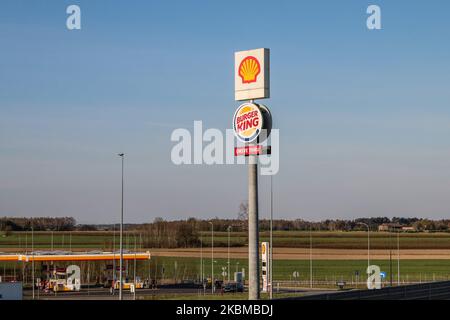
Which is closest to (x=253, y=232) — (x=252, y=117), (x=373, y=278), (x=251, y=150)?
(x=251, y=150)

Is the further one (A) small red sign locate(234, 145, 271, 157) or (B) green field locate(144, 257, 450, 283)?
(B) green field locate(144, 257, 450, 283)

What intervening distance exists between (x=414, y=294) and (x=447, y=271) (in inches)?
3486

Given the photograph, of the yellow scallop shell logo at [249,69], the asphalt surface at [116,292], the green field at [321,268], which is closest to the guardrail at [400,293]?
the yellow scallop shell logo at [249,69]

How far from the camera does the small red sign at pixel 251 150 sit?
37.6m

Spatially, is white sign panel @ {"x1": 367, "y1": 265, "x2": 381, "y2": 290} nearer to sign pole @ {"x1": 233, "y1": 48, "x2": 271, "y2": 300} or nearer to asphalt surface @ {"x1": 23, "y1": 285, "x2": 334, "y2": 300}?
asphalt surface @ {"x1": 23, "y1": 285, "x2": 334, "y2": 300}

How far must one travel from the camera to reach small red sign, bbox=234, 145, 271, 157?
123ft

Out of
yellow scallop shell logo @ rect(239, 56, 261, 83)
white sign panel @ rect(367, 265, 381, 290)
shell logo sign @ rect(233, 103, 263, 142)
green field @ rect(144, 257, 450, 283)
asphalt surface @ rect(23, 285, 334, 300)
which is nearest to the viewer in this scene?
yellow scallop shell logo @ rect(239, 56, 261, 83)

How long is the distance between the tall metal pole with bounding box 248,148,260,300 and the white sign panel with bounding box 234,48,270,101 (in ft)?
9.97

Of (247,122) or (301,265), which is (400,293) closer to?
(247,122)

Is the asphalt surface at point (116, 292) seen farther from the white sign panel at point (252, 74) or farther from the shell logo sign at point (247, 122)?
the white sign panel at point (252, 74)

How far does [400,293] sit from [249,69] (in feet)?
49.4

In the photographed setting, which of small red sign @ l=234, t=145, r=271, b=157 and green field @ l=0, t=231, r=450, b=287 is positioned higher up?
small red sign @ l=234, t=145, r=271, b=157

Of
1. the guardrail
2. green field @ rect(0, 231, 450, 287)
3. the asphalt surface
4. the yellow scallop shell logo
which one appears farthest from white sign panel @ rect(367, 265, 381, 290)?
the yellow scallop shell logo
